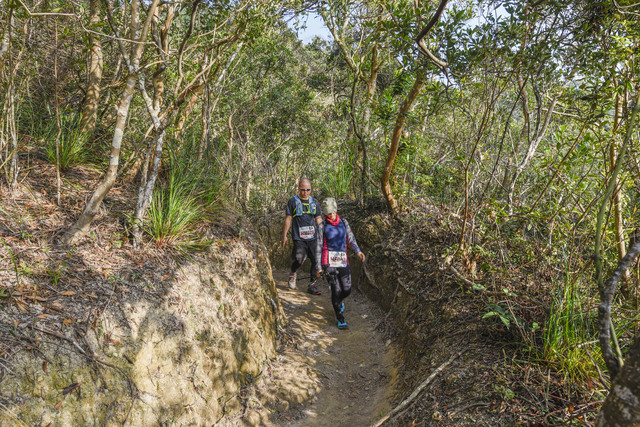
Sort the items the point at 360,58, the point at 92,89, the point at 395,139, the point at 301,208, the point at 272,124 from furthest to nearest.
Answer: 1. the point at 272,124
2. the point at 360,58
3. the point at 301,208
4. the point at 395,139
5. the point at 92,89

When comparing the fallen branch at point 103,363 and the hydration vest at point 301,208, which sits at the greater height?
the hydration vest at point 301,208

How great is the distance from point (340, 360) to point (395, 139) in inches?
152

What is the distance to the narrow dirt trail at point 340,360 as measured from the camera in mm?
4106

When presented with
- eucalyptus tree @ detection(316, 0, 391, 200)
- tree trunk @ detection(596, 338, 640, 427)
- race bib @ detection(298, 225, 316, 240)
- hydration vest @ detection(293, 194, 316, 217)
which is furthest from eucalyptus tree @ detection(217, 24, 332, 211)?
tree trunk @ detection(596, 338, 640, 427)

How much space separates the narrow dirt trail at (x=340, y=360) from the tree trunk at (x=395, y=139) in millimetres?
2125

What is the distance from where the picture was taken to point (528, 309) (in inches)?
131

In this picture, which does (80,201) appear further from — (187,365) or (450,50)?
(450,50)

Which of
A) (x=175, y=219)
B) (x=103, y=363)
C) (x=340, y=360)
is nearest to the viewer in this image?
(x=103, y=363)

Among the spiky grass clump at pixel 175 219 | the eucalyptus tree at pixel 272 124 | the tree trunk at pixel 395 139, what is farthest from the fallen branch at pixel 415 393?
the eucalyptus tree at pixel 272 124

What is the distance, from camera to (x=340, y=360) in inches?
201

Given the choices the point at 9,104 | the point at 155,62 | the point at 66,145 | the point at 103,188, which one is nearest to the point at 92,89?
the point at 66,145

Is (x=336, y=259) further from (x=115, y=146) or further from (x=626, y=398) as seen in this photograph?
(x=626, y=398)

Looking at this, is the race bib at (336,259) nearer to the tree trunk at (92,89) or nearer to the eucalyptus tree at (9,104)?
the tree trunk at (92,89)

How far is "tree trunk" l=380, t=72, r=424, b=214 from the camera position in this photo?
527 cm
